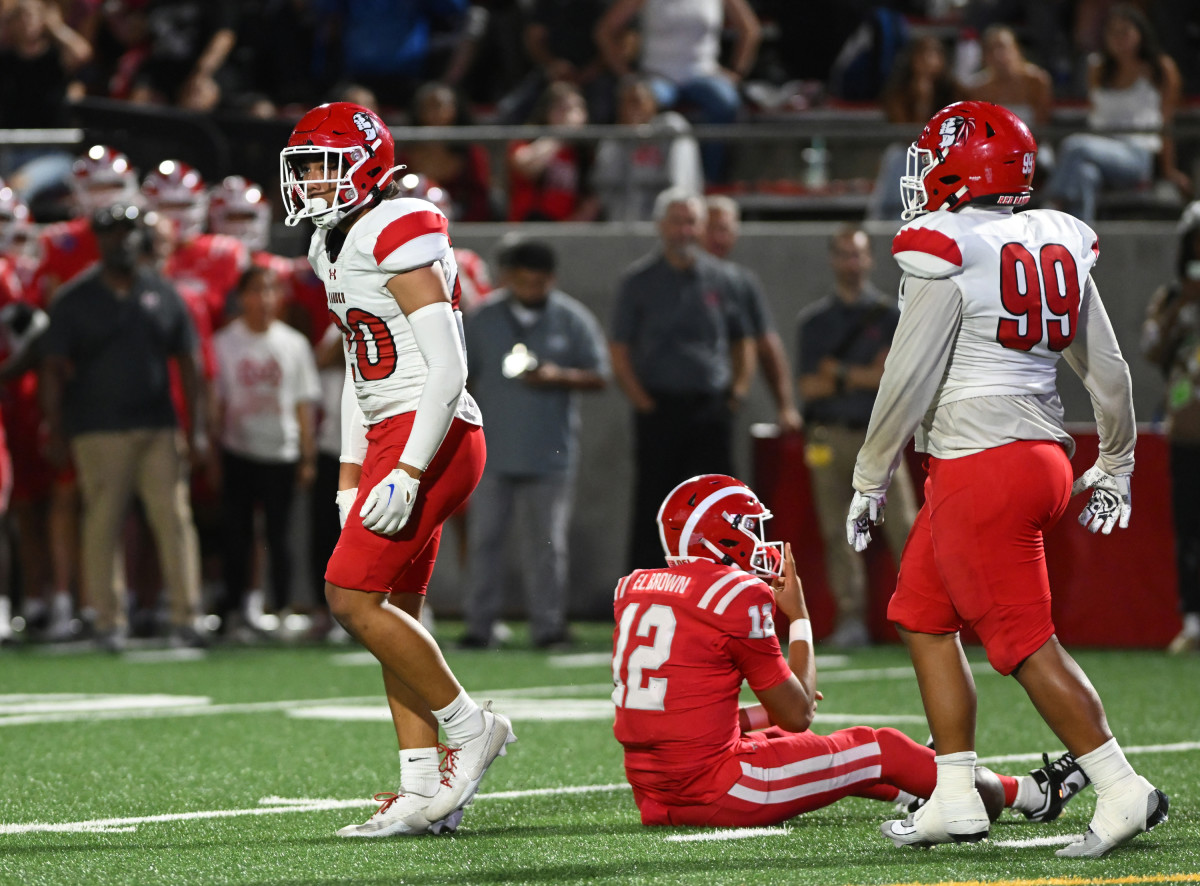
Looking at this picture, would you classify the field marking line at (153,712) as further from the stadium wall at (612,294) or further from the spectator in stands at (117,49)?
the spectator in stands at (117,49)

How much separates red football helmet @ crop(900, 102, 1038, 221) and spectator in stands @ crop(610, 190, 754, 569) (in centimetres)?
614

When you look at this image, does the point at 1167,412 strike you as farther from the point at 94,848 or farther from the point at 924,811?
the point at 94,848

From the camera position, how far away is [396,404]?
5.21m

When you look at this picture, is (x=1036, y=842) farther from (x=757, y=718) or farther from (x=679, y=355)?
(x=679, y=355)

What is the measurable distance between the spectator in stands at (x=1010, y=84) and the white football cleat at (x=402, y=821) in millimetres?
8527

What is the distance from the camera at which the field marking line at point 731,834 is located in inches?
197

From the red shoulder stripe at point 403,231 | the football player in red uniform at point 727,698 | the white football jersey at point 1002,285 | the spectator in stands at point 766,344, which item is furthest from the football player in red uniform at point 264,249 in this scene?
the white football jersey at point 1002,285

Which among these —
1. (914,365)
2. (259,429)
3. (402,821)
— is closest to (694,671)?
(402,821)

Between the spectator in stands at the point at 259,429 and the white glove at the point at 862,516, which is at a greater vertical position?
the white glove at the point at 862,516

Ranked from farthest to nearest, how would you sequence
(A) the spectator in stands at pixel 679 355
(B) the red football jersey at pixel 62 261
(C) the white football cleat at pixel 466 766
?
(B) the red football jersey at pixel 62 261
(A) the spectator in stands at pixel 679 355
(C) the white football cleat at pixel 466 766

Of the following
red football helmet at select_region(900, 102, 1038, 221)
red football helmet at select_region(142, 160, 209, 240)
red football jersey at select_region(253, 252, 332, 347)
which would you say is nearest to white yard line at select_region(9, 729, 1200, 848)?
red football helmet at select_region(900, 102, 1038, 221)

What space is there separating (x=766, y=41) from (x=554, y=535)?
6.78 m

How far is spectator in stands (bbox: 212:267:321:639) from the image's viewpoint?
37.0ft

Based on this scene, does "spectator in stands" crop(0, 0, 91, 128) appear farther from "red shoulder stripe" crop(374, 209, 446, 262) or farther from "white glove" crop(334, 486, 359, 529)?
"red shoulder stripe" crop(374, 209, 446, 262)
